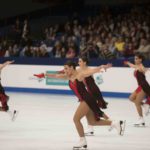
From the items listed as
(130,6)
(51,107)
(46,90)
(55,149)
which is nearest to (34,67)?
(46,90)

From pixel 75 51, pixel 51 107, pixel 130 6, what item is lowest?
pixel 51 107

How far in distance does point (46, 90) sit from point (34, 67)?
2.99ft

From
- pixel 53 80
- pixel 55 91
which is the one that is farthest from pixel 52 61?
pixel 55 91

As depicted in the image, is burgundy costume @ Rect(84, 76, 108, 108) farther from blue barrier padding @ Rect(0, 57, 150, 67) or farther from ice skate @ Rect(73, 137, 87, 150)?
blue barrier padding @ Rect(0, 57, 150, 67)

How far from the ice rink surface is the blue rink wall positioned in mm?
1277

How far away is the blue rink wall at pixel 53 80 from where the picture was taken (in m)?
16.0

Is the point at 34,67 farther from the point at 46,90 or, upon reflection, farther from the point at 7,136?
the point at 7,136

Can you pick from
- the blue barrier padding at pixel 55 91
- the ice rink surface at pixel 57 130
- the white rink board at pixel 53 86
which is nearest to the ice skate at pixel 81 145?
the ice rink surface at pixel 57 130

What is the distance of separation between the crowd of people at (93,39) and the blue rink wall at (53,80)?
64 centimetres

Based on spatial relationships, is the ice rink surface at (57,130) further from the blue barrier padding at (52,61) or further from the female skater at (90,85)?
the blue barrier padding at (52,61)

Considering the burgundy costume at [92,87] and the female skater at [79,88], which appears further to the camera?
the burgundy costume at [92,87]

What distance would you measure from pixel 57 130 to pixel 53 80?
7322mm

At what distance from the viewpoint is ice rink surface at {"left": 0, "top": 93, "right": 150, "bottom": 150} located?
8.28 meters

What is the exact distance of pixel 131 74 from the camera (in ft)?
52.0
